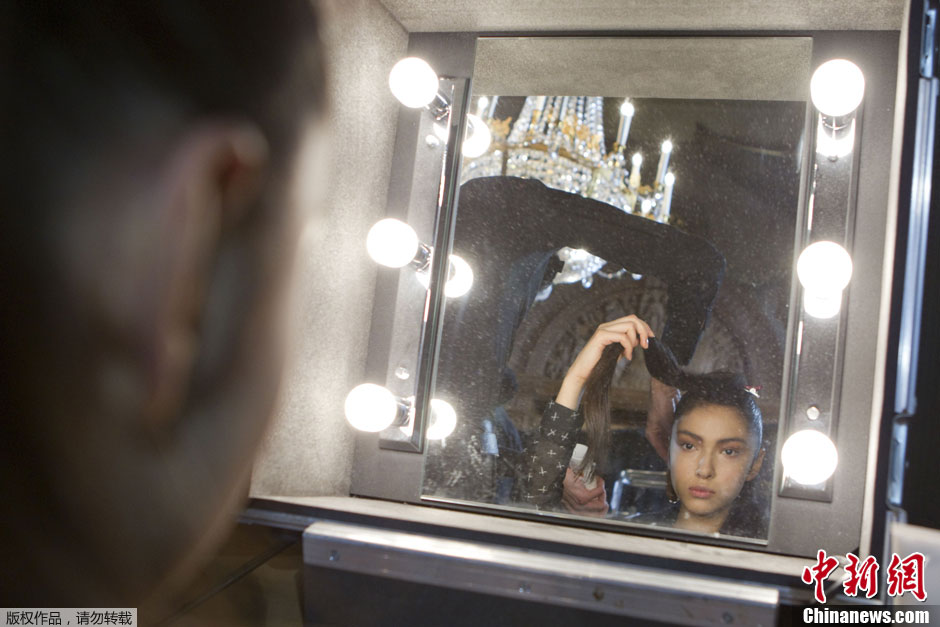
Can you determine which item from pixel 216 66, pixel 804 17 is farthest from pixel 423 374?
pixel 216 66

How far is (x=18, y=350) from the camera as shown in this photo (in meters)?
0.20

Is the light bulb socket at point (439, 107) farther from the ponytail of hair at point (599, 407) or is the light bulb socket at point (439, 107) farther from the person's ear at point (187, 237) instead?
the person's ear at point (187, 237)

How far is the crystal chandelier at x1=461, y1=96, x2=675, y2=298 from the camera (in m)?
1.02

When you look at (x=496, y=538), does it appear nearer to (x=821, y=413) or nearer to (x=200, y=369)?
(x=821, y=413)

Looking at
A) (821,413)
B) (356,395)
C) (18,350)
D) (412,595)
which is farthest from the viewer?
(356,395)

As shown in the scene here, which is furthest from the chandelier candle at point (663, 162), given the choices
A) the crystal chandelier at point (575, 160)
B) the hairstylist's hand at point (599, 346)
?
the hairstylist's hand at point (599, 346)

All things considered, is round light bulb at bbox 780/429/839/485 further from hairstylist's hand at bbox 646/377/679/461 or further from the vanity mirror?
hairstylist's hand at bbox 646/377/679/461

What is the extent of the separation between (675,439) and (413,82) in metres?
0.62

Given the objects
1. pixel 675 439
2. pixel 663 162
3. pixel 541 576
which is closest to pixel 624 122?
pixel 663 162

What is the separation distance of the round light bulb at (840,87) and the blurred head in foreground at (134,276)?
0.89 meters

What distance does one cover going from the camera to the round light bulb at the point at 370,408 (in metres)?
1.06

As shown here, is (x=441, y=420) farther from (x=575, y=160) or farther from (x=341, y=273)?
(x=575, y=160)

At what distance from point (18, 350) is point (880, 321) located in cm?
90

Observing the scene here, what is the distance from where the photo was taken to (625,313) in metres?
0.99
